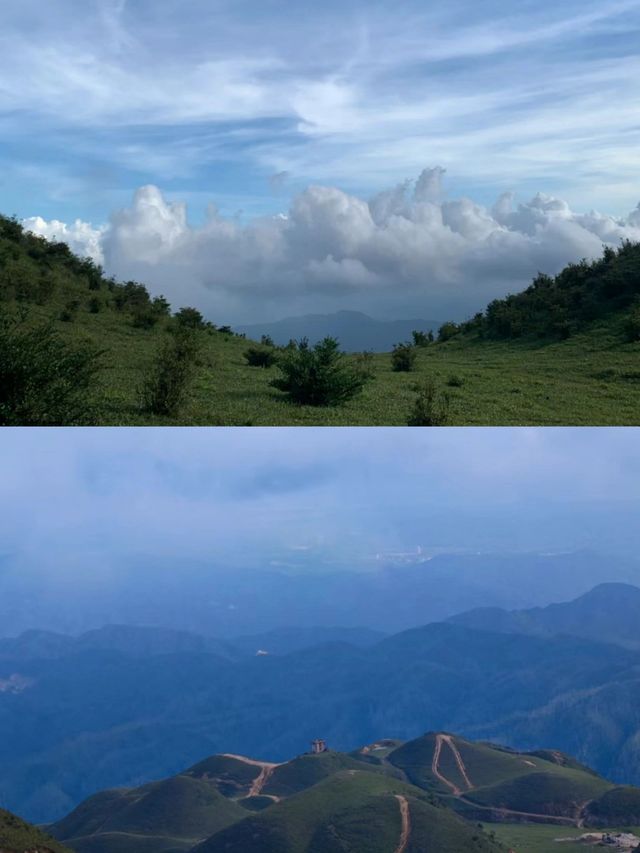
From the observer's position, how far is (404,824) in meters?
3.55

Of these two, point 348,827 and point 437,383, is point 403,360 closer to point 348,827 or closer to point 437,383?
point 437,383

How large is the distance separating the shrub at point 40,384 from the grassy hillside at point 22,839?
528 cm

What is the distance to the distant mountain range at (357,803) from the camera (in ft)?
11.5

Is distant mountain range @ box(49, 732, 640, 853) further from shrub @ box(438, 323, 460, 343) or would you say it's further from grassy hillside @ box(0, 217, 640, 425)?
shrub @ box(438, 323, 460, 343)

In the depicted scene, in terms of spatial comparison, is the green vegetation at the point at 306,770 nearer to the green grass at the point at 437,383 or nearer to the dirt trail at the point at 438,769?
the dirt trail at the point at 438,769

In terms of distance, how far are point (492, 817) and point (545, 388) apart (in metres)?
12.2

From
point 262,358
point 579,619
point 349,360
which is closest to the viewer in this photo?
point 579,619

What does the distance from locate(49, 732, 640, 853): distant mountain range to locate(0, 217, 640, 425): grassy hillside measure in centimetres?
555

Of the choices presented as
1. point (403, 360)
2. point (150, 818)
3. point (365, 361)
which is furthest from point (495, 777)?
point (365, 361)

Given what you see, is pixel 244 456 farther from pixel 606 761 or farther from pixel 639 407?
pixel 639 407

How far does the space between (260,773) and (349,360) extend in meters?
13.5

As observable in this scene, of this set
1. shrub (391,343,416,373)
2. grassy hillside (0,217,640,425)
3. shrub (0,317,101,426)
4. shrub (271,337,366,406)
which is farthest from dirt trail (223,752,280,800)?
shrub (391,343,416,373)

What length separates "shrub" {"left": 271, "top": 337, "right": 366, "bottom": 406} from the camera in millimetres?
11727

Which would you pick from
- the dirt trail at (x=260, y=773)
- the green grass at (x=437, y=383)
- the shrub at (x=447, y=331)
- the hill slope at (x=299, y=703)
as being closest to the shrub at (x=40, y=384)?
the green grass at (x=437, y=383)
